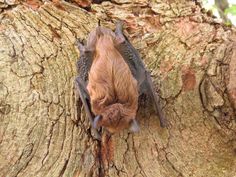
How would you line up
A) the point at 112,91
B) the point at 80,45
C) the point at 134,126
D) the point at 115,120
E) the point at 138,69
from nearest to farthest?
the point at 134,126
the point at 115,120
the point at 112,91
the point at 138,69
the point at 80,45

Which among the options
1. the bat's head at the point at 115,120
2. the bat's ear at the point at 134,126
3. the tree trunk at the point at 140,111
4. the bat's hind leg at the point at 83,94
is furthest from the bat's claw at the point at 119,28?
the bat's ear at the point at 134,126

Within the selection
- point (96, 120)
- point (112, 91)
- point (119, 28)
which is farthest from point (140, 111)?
point (119, 28)

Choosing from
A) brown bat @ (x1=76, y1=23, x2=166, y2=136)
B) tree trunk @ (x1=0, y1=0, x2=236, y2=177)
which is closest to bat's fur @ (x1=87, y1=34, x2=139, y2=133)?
brown bat @ (x1=76, y1=23, x2=166, y2=136)

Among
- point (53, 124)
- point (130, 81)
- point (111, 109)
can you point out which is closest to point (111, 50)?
point (130, 81)

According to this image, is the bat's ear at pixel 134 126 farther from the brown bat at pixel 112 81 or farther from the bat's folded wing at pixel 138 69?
the bat's folded wing at pixel 138 69

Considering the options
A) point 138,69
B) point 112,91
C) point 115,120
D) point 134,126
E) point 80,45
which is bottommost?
point 134,126

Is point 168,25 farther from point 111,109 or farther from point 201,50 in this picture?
point 111,109

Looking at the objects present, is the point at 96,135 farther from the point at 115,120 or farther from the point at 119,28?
the point at 119,28
